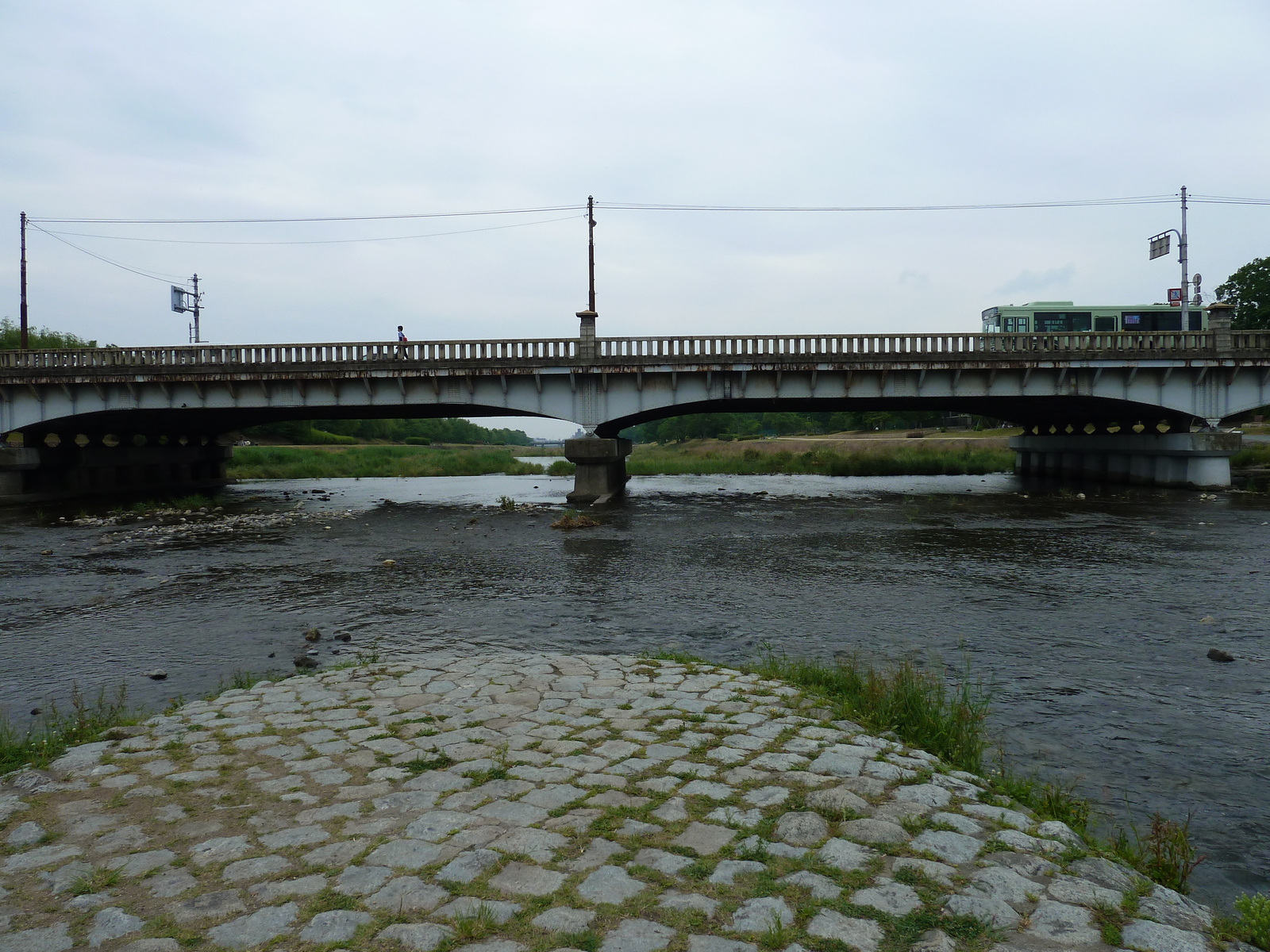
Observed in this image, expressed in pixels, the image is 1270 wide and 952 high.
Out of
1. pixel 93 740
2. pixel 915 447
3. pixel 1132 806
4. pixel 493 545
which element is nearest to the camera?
pixel 1132 806

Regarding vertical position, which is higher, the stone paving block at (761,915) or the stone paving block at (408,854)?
the stone paving block at (761,915)

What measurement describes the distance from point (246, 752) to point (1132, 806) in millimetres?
6864

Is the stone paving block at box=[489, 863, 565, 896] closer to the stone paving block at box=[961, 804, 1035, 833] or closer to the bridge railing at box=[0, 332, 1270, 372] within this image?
the stone paving block at box=[961, 804, 1035, 833]

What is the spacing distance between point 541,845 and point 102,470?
45725mm

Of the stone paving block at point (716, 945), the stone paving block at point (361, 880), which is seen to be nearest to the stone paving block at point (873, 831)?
the stone paving block at point (716, 945)

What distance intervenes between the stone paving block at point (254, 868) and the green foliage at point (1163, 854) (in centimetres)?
492

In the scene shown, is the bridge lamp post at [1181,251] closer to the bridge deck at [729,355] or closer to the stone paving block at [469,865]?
the bridge deck at [729,355]

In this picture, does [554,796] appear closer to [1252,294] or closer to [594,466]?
[594,466]

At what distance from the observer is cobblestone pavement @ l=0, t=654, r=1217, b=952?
3652 millimetres

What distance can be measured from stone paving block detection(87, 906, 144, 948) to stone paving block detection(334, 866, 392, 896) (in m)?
0.90

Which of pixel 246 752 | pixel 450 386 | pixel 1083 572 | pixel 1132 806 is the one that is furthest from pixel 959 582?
pixel 450 386

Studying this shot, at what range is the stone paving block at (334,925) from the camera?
11.8 ft

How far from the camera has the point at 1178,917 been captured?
3.86 metres

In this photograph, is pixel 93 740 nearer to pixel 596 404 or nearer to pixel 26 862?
pixel 26 862
